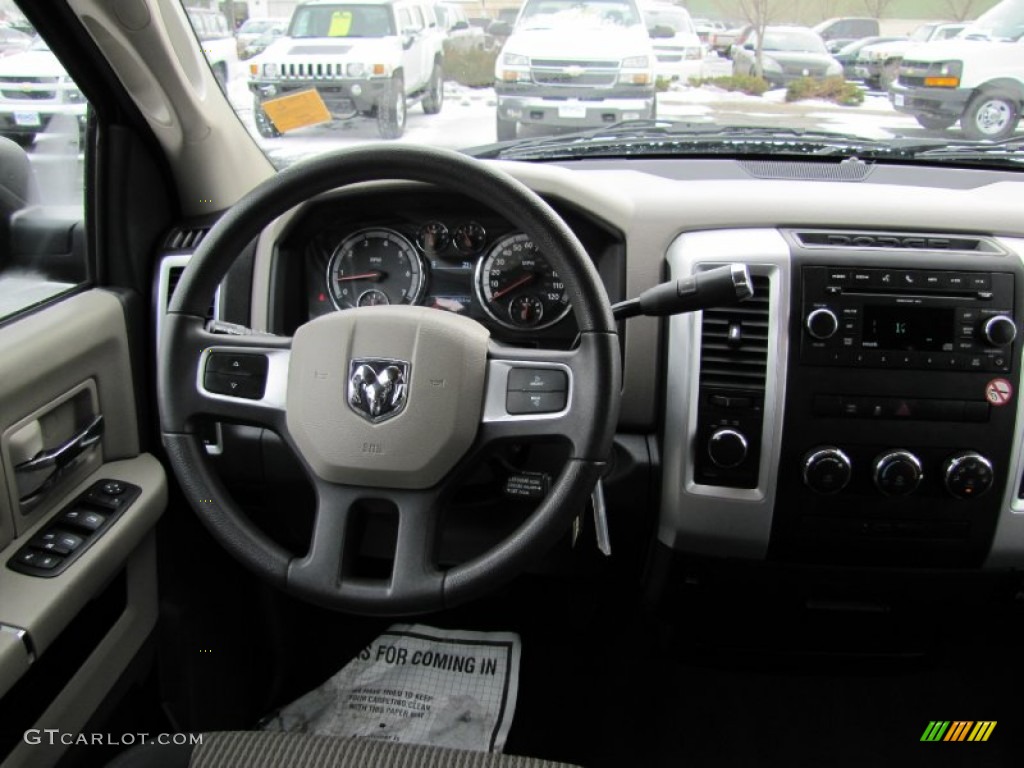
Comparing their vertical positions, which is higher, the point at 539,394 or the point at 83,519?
the point at 539,394

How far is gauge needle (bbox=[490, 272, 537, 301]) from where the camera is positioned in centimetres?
168

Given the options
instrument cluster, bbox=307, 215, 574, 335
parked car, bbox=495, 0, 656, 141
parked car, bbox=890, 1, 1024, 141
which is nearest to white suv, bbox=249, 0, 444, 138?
parked car, bbox=495, 0, 656, 141

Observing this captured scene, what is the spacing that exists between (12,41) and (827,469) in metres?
1.59

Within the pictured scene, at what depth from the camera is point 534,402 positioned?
1.28m

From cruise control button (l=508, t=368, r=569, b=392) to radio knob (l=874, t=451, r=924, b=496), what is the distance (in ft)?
2.18

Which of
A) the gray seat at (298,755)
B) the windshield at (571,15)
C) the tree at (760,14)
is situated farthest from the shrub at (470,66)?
the gray seat at (298,755)

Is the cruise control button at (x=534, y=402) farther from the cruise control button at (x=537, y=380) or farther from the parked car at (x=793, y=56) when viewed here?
the parked car at (x=793, y=56)

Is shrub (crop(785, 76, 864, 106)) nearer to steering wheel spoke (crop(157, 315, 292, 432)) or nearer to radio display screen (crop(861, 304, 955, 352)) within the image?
radio display screen (crop(861, 304, 955, 352))

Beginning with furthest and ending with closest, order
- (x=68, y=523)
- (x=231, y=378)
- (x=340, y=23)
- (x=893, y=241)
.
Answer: (x=340, y=23)
(x=893, y=241)
(x=68, y=523)
(x=231, y=378)

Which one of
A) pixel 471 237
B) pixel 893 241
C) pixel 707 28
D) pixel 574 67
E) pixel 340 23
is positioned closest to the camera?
pixel 893 241

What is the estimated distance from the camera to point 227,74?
188 centimetres

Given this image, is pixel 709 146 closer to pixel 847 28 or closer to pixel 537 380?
pixel 847 28

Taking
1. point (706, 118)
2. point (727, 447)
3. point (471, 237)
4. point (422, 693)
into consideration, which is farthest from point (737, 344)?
point (422, 693)

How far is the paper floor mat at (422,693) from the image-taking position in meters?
2.00
